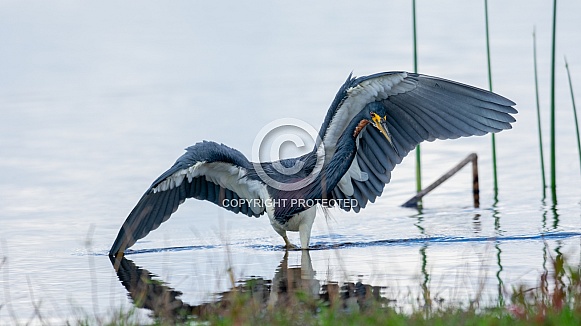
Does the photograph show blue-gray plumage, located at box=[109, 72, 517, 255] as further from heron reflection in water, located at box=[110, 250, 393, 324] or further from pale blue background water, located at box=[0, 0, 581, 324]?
heron reflection in water, located at box=[110, 250, 393, 324]

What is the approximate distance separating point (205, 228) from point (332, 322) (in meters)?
4.91

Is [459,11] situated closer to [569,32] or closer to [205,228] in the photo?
[569,32]

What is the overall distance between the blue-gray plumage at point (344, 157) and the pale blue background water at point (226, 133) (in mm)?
377

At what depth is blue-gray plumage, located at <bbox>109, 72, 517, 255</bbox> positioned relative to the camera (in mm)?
8164

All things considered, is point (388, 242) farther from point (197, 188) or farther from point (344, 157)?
point (197, 188)

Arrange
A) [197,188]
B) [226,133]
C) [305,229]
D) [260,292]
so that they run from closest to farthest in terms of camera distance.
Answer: [260,292] → [305,229] → [197,188] → [226,133]

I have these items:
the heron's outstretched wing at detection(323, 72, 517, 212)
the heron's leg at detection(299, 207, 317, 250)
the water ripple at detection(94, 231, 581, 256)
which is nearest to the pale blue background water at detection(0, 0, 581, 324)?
the water ripple at detection(94, 231, 581, 256)

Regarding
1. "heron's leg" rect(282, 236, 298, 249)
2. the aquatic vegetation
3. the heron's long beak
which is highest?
the heron's long beak

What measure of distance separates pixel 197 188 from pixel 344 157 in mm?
1455

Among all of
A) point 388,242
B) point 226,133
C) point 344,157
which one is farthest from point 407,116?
point 226,133

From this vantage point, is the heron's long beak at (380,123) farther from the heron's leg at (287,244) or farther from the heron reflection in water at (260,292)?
the heron's leg at (287,244)

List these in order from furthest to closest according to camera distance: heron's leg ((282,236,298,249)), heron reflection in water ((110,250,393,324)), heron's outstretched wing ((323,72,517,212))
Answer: heron's leg ((282,236,298,249)) < heron's outstretched wing ((323,72,517,212)) < heron reflection in water ((110,250,393,324))

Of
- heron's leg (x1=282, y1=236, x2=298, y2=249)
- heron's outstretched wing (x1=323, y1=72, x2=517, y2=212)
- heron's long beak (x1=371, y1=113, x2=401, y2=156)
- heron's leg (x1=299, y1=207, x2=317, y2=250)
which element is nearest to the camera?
heron's long beak (x1=371, y1=113, x2=401, y2=156)

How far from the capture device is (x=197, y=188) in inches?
350
